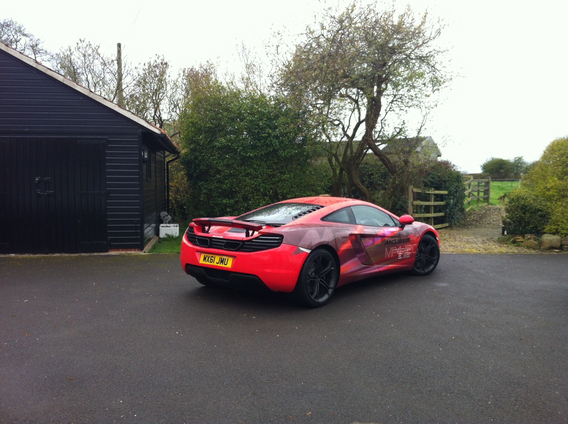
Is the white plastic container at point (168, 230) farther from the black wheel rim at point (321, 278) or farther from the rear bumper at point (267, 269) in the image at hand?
the black wheel rim at point (321, 278)

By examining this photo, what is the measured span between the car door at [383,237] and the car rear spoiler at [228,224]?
160 cm

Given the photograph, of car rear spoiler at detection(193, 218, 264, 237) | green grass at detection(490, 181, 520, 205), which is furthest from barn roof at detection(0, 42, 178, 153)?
green grass at detection(490, 181, 520, 205)

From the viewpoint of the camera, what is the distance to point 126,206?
9.51 m

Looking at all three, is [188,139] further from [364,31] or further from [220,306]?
[220,306]

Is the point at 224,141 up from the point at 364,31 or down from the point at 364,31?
down

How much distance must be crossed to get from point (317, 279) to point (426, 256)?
282 cm

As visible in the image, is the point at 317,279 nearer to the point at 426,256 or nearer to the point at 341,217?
the point at 341,217

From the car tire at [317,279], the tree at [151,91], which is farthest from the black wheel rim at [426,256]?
the tree at [151,91]

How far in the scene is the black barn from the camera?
30.2 feet

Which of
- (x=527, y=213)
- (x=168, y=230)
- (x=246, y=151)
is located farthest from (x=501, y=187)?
(x=168, y=230)

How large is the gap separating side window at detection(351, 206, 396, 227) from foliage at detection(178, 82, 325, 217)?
15.7 feet

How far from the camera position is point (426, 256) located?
7.30 meters

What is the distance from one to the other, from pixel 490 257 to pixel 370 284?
160 inches

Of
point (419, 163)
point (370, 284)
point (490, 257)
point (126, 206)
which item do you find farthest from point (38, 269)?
point (419, 163)
